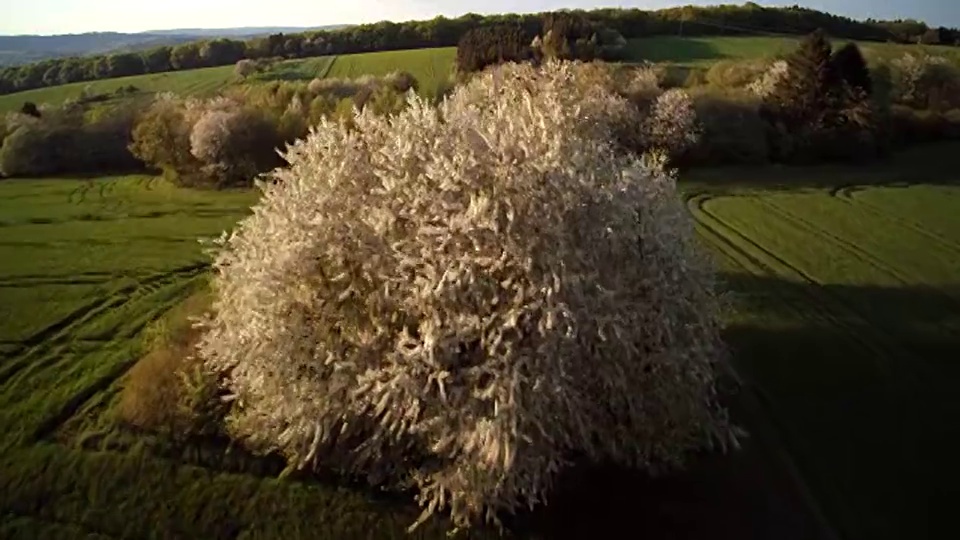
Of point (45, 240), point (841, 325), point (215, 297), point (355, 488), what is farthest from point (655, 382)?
point (45, 240)

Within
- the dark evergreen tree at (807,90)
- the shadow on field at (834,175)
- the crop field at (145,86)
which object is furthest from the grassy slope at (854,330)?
the crop field at (145,86)

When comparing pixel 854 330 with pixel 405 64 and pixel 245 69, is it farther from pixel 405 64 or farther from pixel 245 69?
pixel 245 69

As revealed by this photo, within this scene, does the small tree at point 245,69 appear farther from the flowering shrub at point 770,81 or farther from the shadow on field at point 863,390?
the shadow on field at point 863,390

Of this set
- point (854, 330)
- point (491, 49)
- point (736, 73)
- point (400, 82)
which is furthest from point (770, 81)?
point (854, 330)

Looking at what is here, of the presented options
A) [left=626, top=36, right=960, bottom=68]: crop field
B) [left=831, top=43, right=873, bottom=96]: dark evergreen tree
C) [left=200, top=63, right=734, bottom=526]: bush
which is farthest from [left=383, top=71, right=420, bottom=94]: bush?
[left=200, top=63, right=734, bottom=526]: bush

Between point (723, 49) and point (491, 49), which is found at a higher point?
point (491, 49)

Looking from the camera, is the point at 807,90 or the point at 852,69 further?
the point at 852,69
